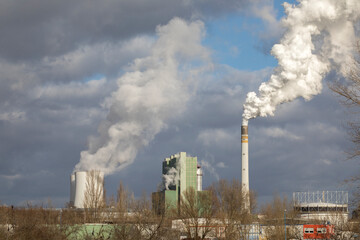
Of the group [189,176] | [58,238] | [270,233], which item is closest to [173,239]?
[58,238]

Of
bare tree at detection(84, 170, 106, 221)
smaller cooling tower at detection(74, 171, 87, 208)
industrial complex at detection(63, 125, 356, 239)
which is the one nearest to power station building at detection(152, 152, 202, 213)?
industrial complex at detection(63, 125, 356, 239)

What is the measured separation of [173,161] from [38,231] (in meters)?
50.9

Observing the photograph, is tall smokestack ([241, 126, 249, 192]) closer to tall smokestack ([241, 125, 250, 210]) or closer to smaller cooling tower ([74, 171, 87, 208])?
tall smokestack ([241, 125, 250, 210])

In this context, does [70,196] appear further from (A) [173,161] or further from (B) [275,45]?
(B) [275,45]

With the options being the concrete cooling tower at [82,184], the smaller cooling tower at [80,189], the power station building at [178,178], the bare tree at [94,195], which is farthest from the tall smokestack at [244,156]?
the smaller cooling tower at [80,189]

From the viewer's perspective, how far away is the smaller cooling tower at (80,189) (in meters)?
58.6

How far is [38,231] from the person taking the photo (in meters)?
31.5

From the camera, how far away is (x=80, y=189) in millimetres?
58906

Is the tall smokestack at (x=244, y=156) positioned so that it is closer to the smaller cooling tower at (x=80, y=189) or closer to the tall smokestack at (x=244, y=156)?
the tall smokestack at (x=244, y=156)

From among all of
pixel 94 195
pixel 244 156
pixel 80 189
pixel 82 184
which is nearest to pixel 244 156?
pixel 244 156

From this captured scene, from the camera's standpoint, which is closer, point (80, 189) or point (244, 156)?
point (80, 189)

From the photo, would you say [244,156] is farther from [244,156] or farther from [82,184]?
[82,184]

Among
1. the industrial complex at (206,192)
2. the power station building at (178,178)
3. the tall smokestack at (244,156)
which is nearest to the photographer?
the industrial complex at (206,192)

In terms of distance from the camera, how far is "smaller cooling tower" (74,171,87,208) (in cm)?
5862
